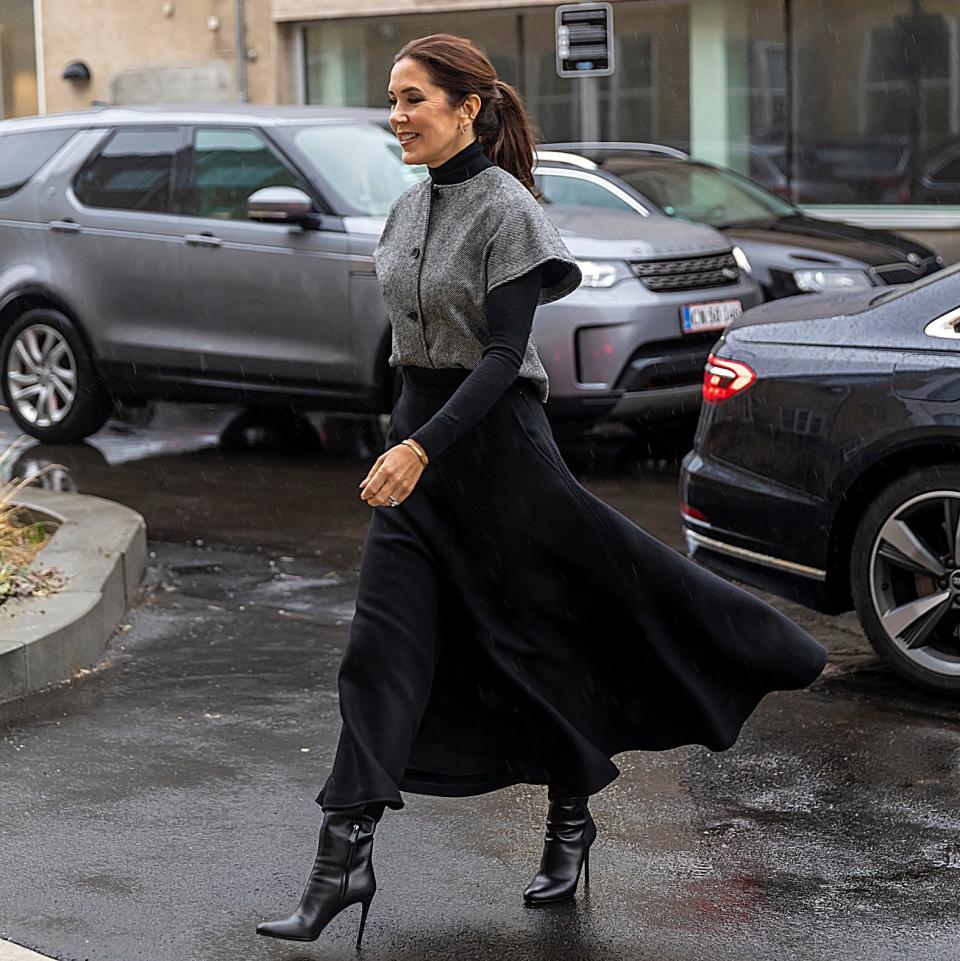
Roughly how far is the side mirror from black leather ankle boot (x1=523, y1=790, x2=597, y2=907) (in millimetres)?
6153

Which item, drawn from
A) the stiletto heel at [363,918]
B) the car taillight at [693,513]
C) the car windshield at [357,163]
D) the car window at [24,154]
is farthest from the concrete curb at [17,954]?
the car window at [24,154]

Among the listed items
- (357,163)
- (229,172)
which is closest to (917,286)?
(357,163)

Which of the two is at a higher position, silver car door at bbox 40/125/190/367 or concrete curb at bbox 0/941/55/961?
silver car door at bbox 40/125/190/367

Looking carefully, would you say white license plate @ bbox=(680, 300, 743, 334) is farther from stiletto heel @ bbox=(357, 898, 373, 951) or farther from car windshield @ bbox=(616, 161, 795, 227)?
stiletto heel @ bbox=(357, 898, 373, 951)

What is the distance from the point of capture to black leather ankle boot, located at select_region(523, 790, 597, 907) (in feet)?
13.4

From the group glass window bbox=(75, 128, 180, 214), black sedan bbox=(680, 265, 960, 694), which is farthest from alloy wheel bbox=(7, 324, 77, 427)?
black sedan bbox=(680, 265, 960, 694)

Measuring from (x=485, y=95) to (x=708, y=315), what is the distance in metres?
6.02

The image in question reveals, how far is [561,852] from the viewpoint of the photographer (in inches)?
162

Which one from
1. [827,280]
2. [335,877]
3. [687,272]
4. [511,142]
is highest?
[511,142]

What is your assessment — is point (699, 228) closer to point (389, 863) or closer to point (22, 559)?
point (22, 559)

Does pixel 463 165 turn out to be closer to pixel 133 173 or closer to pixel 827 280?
pixel 133 173

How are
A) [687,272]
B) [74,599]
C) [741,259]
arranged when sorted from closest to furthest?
1. [74,599]
2. [687,272]
3. [741,259]

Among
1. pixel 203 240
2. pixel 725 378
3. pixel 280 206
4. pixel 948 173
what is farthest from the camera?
pixel 948 173

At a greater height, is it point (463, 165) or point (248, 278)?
point (463, 165)
